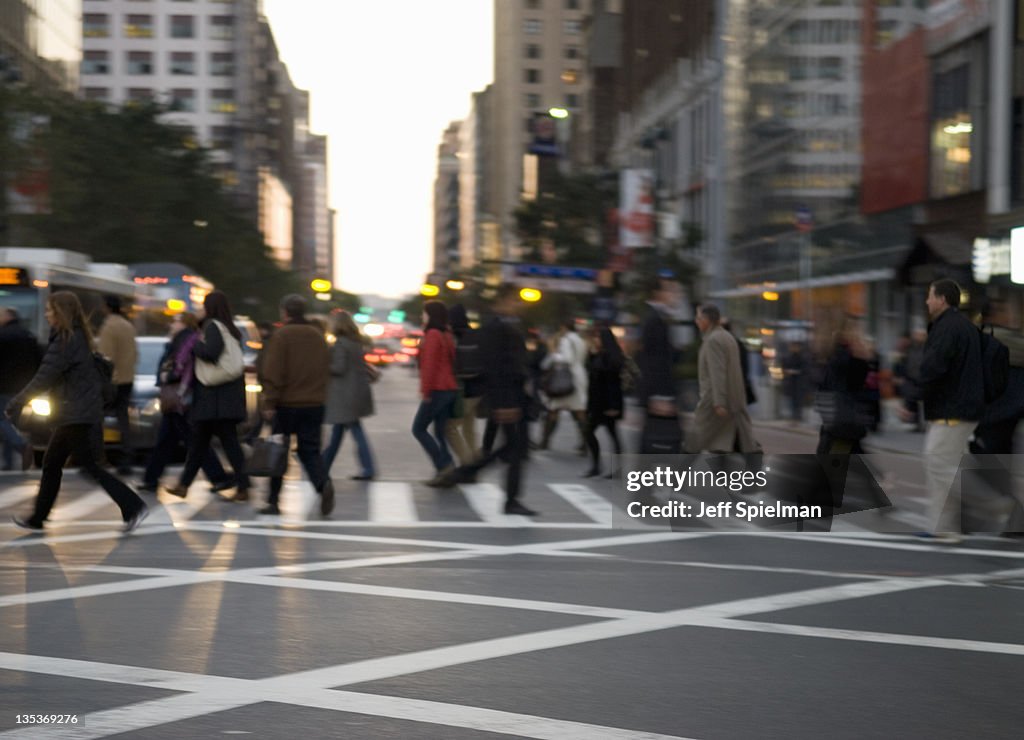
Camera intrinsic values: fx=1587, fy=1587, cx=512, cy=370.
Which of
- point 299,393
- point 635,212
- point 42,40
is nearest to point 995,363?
point 299,393

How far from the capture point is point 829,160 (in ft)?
165

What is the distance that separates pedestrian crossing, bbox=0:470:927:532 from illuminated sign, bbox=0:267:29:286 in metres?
8.79

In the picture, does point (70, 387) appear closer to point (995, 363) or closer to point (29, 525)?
point (29, 525)

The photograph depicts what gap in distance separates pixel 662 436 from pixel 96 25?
485ft

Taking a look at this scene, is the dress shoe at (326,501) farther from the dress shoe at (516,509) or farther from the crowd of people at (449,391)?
the dress shoe at (516,509)

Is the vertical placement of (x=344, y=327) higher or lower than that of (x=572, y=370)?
higher

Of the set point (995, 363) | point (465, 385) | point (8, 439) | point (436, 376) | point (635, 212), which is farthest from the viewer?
point (635, 212)

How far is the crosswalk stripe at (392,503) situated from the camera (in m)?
12.5

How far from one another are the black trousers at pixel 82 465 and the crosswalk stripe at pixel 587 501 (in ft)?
12.1

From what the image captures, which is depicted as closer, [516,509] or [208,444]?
[516,509]

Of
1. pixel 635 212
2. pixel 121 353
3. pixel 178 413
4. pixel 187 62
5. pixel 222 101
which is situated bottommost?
pixel 178 413

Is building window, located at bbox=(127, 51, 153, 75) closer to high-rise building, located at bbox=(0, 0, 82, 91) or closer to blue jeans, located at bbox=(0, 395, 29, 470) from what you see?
high-rise building, located at bbox=(0, 0, 82, 91)

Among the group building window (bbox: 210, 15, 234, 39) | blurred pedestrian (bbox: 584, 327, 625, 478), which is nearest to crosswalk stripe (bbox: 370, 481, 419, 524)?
A: blurred pedestrian (bbox: 584, 327, 625, 478)

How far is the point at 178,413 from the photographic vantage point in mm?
14648
